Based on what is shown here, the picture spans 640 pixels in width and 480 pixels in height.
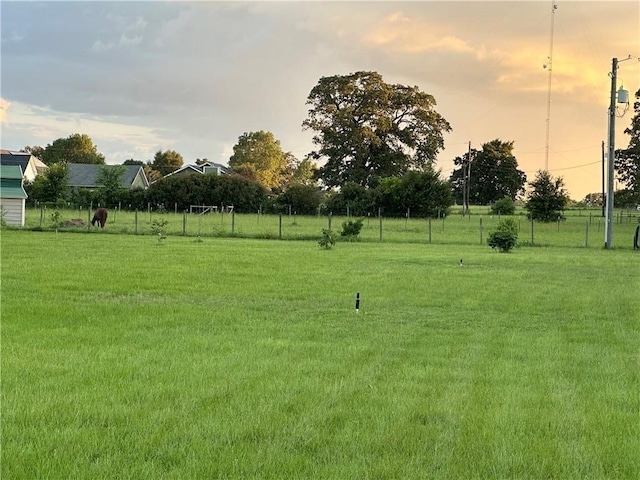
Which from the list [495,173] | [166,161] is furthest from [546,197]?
[166,161]

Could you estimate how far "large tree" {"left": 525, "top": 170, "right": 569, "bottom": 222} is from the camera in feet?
136

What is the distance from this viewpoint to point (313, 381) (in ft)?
19.4

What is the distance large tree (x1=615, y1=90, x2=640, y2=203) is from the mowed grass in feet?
157

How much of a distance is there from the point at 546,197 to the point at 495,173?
50.1 m

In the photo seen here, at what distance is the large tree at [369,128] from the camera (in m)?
60.9

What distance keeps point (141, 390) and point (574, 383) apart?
13.1 ft

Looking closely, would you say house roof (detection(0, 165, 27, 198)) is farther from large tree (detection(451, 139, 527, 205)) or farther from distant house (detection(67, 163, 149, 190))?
large tree (detection(451, 139, 527, 205))

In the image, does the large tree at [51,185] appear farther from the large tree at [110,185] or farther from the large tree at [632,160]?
the large tree at [632,160]

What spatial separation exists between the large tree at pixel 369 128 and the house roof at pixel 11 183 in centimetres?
3320

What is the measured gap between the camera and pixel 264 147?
89500mm

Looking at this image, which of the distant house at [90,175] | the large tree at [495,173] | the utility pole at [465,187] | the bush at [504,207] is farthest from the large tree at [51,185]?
the large tree at [495,173]

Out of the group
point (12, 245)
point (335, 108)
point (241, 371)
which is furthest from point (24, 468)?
point (335, 108)

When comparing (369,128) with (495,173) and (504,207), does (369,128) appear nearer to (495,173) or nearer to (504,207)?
(504,207)

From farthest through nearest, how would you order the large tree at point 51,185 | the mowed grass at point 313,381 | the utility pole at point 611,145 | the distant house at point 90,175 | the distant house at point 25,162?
1. the distant house at point 90,175
2. the distant house at point 25,162
3. the large tree at point 51,185
4. the utility pole at point 611,145
5. the mowed grass at point 313,381
